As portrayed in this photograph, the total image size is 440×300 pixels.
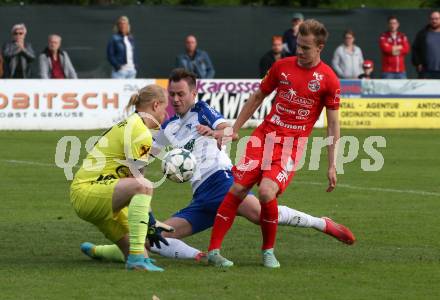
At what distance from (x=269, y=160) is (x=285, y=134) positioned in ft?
0.86

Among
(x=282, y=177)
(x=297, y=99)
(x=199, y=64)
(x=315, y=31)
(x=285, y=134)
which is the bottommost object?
(x=199, y=64)

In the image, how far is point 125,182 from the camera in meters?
8.91

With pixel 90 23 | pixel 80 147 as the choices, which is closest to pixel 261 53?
pixel 90 23

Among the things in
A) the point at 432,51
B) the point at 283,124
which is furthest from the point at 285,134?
the point at 432,51

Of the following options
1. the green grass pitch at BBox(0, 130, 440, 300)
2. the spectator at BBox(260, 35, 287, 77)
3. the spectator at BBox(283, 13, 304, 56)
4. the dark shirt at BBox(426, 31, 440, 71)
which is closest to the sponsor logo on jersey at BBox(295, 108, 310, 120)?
the green grass pitch at BBox(0, 130, 440, 300)

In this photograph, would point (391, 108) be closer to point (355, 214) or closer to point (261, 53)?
point (261, 53)

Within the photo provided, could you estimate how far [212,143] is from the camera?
995cm

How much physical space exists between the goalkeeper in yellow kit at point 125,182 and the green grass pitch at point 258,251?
298mm

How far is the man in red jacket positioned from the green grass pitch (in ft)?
29.2

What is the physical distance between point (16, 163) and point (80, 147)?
2.10m

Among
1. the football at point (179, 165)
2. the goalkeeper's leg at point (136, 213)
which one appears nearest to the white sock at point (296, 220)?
the football at point (179, 165)

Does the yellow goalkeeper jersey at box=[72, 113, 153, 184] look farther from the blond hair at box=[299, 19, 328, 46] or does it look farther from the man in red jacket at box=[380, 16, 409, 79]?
the man in red jacket at box=[380, 16, 409, 79]

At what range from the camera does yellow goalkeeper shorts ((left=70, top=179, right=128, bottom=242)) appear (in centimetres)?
894

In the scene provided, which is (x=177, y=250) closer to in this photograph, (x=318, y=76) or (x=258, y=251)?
(x=258, y=251)
